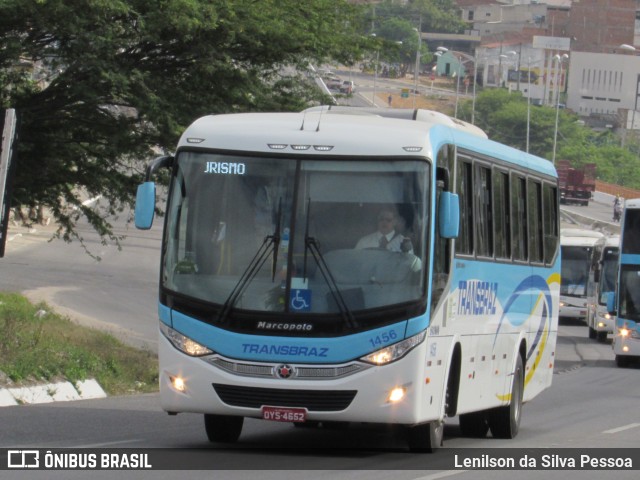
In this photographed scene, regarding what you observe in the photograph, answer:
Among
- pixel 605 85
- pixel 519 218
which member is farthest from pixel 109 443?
pixel 605 85

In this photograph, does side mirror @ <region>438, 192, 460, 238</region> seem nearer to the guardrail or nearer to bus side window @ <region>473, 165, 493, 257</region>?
bus side window @ <region>473, 165, 493, 257</region>

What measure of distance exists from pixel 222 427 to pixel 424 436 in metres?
1.78

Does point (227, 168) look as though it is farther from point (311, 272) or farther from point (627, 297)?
point (627, 297)

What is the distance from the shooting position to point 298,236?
11.6m

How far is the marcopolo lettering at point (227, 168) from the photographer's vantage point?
11938mm

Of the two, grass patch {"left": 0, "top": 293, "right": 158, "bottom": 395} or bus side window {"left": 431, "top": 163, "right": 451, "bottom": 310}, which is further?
grass patch {"left": 0, "top": 293, "right": 158, "bottom": 395}

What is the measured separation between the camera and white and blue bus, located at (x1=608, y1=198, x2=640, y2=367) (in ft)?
106

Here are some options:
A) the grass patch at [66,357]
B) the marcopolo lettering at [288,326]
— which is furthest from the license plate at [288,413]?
the grass patch at [66,357]

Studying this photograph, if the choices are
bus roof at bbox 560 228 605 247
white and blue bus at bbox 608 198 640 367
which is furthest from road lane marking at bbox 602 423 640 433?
bus roof at bbox 560 228 605 247

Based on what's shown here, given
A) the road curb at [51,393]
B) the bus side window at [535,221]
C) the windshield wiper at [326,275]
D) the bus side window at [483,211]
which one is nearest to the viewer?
the windshield wiper at [326,275]

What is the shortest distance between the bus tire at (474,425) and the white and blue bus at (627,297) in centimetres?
1737

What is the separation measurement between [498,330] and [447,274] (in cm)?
241

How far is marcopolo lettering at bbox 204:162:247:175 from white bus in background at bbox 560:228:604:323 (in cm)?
3861

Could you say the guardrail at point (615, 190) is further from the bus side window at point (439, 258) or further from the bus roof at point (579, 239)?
the bus side window at point (439, 258)
